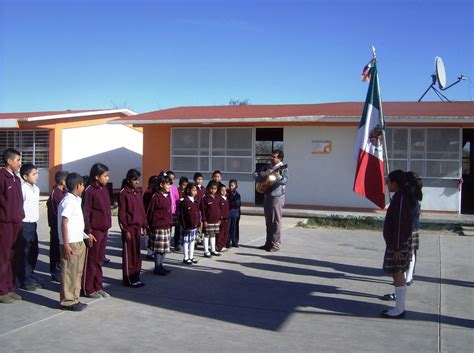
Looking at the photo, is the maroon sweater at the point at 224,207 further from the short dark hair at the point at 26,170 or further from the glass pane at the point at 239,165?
the glass pane at the point at 239,165

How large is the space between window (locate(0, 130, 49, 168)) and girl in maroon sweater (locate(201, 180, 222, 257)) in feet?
44.4

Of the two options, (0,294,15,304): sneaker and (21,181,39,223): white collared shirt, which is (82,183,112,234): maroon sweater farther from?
(0,294,15,304): sneaker

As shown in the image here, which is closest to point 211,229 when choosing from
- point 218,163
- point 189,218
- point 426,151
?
point 189,218

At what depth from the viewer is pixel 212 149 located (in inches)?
673

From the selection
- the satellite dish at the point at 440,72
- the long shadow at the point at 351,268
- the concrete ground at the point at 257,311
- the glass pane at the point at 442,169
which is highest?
the satellite dish at the point at 440,72

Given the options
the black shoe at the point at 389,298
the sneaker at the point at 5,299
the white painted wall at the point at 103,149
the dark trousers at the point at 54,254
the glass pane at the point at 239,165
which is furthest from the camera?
the white painted wall at the point at 103,149

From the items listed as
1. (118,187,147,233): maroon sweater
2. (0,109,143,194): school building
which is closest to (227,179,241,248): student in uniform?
(118,187,147,233): maroon sweater

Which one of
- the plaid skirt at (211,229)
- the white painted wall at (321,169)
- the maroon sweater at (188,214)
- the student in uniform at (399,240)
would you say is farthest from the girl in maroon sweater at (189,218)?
the white painted wall at (321,169)

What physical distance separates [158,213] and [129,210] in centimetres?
77

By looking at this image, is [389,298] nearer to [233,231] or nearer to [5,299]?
[233,231]

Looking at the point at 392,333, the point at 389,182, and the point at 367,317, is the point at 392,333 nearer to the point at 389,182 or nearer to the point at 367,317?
the point at 367,317

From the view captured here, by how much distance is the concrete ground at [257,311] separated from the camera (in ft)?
15.0

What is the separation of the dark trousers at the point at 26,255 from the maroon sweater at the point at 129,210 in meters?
1.13

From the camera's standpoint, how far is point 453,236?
11531 millimetres
